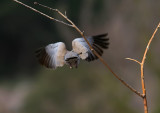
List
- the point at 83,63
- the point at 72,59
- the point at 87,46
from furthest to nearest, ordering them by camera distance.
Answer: the point at 83,63 < the point at 87,46 < the point at 72,59

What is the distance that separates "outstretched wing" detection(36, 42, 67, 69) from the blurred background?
2256mm

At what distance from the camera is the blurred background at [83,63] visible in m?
3.08

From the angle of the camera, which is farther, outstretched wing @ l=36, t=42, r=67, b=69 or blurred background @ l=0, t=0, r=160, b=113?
blurred background @ l=0, t=0, r=160, b=113

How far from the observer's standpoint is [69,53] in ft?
2.00

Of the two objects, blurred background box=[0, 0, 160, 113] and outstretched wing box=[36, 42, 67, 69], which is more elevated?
outstretched wing box=[36, 42, 67, 69]

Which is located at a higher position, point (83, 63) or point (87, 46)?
point (87, 46)

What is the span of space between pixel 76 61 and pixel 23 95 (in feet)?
9.03

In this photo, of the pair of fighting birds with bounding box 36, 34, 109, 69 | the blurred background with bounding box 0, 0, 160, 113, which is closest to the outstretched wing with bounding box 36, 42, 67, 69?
the pair of fighting birds with bounding box 36, 34, 109, 69

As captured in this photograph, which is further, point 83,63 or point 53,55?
point 83,63

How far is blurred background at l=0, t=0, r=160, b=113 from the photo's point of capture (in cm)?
308

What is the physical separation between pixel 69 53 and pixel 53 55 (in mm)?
120

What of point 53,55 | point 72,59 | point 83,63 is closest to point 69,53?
point 72,59

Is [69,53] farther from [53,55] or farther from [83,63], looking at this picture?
[83,63]

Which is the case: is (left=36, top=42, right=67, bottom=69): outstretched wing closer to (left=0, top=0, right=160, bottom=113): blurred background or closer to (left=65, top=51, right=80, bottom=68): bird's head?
(left=65, top=51, right=80, bottom=68): bird's head
